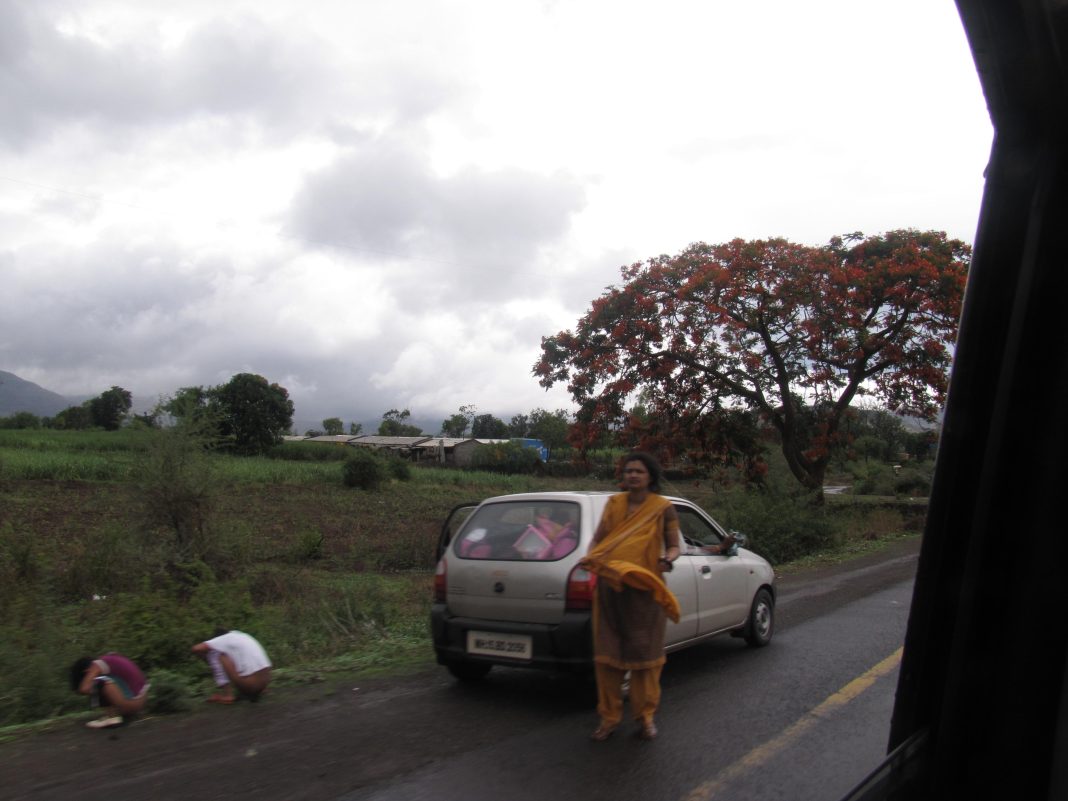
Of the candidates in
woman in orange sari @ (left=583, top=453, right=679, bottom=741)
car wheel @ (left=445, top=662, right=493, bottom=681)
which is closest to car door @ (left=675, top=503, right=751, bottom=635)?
woman in orange sari @ (left=583, top=453, right=679, bottom=741)

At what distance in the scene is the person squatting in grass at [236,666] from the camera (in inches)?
234

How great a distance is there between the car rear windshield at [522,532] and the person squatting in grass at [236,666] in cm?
166

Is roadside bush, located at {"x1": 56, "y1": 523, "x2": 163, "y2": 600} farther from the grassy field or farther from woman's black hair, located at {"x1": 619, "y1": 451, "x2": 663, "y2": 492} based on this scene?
woman's black hair, located at {"x1": 619, "y1": 451, "x2": 663, "y2": 492}

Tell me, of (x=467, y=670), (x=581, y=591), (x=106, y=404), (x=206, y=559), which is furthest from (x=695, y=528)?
(x=106, y=404)

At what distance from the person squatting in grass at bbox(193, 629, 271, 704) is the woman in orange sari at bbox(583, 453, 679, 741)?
254 cm

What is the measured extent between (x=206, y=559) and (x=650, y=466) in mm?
12738

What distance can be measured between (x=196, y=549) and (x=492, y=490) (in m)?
28.7

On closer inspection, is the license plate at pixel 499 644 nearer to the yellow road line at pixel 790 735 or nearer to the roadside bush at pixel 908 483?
the yellow road line at pixel 790 735

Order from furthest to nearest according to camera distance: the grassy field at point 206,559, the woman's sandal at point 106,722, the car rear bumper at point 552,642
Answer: the grassy field at point 206,559
the car rear bumper at point 552,642
the woman's sandal at point 106,722

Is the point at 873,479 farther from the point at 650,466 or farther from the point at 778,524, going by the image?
the point at 650,466

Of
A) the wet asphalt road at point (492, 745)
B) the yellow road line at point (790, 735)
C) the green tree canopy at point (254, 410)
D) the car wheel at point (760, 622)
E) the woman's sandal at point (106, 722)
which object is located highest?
the green tree canopy at point (254, 410)

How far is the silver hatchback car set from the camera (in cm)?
569

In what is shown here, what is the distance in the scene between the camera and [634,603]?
516cm

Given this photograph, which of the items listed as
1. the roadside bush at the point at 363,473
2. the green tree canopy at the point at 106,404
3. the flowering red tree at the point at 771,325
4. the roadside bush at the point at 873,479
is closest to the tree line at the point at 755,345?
the flowering red tree at the point at 771,325
